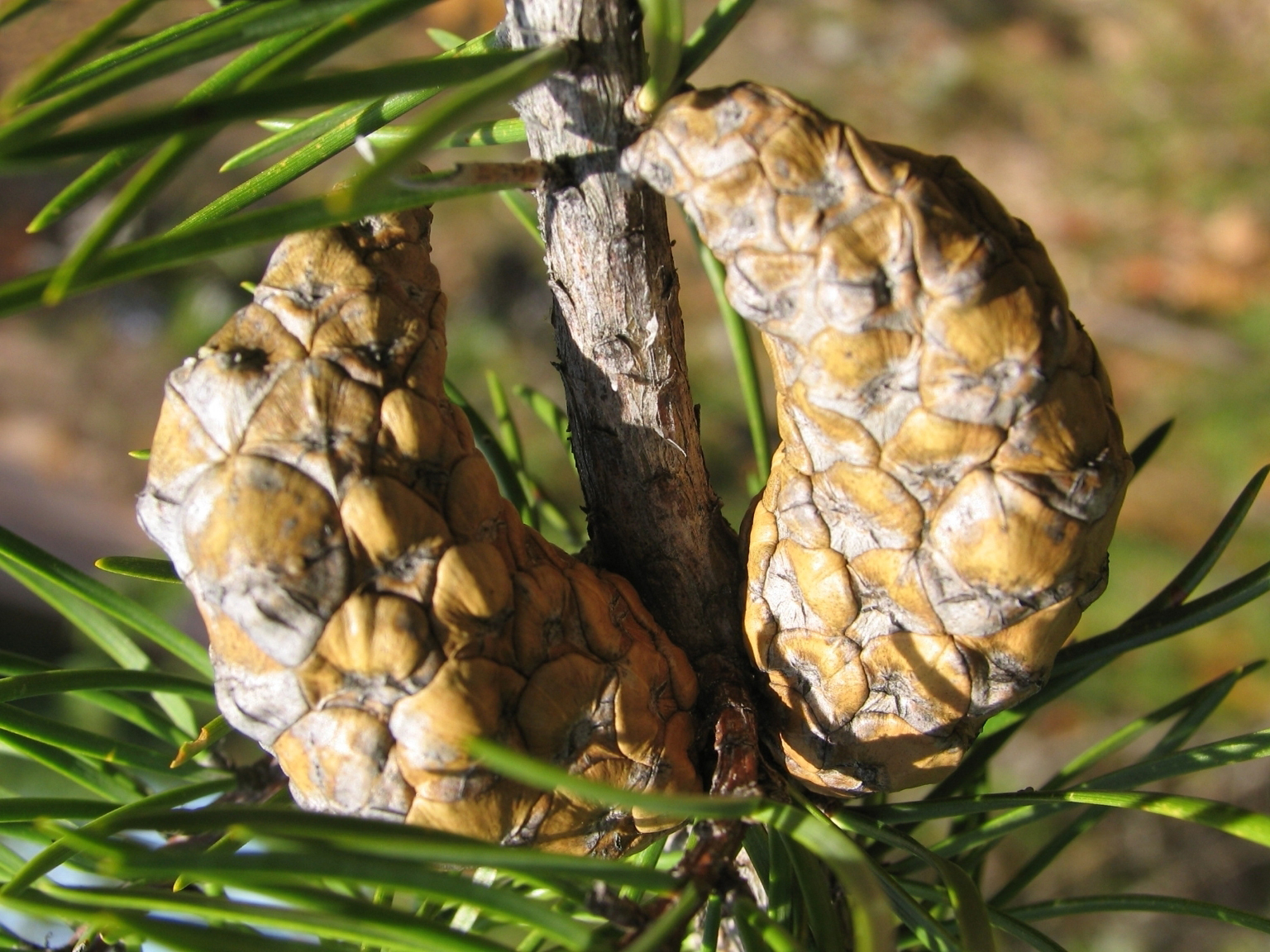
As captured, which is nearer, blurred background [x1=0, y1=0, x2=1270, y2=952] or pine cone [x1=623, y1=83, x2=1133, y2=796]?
pine cone [x1=623, y1=83, x2=1133, y2=796]

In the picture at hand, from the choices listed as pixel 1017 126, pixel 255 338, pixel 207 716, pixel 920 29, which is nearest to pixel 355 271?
pixel 255 338

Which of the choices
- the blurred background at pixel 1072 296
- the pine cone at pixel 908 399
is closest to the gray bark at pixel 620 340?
the pine cone at pixel 908 399

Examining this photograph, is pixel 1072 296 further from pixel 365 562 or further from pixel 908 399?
pixel 365 562

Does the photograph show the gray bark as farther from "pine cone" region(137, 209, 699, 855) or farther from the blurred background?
the blurred background

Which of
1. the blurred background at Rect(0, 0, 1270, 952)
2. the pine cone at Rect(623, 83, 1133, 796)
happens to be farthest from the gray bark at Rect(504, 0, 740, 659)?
the blurred background at Rect(0, 0, 1270, 952)

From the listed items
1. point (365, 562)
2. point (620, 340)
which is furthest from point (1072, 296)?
point (365, 562)

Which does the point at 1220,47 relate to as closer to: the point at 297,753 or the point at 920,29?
the point at 920,29
